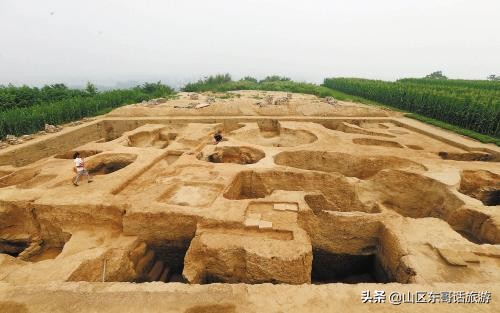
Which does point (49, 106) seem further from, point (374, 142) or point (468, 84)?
point (468, 84)

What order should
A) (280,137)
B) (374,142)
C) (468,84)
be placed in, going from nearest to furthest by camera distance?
1. (374,142)
2. (280,137)
3. (468,84)

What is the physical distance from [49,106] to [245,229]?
13532 millimetres

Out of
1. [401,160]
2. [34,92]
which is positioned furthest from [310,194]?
[34,92]

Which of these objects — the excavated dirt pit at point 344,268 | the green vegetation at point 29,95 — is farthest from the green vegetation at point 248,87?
the excavated dirt pit at point 344,268

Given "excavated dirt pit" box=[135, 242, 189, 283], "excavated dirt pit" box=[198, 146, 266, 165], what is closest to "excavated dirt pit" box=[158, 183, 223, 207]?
"excavated dirt pit" box=[135, 242, 189, 283]

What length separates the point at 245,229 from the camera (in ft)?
16.8

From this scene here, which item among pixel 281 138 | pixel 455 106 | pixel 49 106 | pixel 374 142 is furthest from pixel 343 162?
pixel 49 106

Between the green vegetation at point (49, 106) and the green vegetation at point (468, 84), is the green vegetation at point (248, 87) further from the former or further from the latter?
the green vegetation at point (468, 84)

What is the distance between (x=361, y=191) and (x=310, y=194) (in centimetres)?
214

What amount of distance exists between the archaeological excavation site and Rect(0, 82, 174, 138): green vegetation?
1.92 metres

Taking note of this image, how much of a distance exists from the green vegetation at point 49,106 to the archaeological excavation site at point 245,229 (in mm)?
1924

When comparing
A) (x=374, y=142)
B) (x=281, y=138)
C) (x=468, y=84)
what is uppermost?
(x=468, y=84)

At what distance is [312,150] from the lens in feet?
31.1

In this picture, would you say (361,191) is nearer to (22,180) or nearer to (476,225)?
(476,225)
